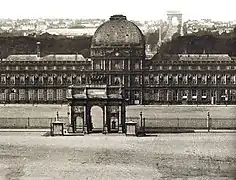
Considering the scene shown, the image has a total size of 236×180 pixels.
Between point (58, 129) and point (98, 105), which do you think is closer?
point (58, 129)

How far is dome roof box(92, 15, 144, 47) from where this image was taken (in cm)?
6532

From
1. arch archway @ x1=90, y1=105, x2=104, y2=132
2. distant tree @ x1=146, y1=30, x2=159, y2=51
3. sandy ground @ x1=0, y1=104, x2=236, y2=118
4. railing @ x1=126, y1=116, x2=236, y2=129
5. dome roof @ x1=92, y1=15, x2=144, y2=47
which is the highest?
dome roof @ x1=92, y1=15, x2=144, y2=47

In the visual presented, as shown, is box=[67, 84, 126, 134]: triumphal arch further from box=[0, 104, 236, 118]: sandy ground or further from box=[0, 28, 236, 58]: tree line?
box=[0, 28, 236, 58]: tree line

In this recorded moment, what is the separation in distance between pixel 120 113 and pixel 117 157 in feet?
34.2

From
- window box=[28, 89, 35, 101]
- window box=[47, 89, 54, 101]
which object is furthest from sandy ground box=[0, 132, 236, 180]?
window box=[28, 89, 35, 101]

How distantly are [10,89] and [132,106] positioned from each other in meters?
12.7

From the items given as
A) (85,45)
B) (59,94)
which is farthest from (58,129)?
(85,45)

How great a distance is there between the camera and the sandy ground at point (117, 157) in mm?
25094

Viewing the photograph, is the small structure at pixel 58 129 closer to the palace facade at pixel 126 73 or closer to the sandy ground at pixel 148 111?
the sandy ground at pixel 148 111

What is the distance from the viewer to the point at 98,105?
39531mm

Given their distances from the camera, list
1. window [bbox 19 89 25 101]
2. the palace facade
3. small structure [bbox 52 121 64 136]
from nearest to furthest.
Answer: small structure [bbox 52 121 64 136] → the palace facade → window [bbox 19 89 25 101]

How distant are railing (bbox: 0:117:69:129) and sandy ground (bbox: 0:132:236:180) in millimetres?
3030

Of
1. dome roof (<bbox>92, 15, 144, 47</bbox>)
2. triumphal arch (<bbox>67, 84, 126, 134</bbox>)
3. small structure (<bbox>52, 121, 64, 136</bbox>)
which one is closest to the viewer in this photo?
small structure (<bbox>52, 121, 64, 136</bbox>)

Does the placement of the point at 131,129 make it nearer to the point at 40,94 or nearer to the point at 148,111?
the point at 148,111
